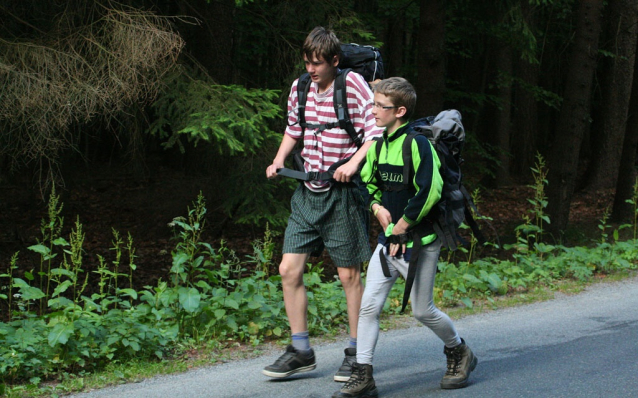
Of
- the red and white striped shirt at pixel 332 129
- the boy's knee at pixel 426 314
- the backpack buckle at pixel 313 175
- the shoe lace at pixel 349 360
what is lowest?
the shoe lace at pixel 349 360

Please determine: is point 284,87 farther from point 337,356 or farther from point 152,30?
point 337,356

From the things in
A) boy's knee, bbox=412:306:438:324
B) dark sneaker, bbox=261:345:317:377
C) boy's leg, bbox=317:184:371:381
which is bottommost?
dark sneaker, bbox=261:345:317:377

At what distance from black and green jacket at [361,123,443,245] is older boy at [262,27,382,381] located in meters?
0.28

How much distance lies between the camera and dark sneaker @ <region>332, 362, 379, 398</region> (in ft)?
14.4

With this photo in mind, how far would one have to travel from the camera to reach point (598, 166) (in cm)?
2123

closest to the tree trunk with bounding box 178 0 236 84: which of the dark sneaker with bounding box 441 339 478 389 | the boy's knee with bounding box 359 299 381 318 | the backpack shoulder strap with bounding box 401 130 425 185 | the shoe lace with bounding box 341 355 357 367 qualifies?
the shoe lace with bounding box 341 355 357 367

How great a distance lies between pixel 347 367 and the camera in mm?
4801

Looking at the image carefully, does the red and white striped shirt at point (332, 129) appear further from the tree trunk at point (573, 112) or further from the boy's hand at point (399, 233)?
the tree trunk at point (573, 112)

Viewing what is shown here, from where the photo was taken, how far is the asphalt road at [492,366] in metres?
4.64

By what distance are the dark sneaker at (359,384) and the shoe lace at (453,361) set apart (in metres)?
Result: 0.59

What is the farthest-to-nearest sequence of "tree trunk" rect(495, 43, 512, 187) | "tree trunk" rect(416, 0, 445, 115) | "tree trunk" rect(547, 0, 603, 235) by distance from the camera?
1. "tree trunk" rect(495, 43, 512, 187)
2. "tree trunk" rect(416, 0, 445, 115)
3. "tree trunk" rect(547, 0, 603, 235)

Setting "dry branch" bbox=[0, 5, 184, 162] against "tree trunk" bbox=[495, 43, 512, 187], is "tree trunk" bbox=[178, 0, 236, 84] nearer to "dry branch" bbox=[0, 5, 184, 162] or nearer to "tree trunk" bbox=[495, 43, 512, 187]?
"dry branch" bbox=[0, 5, 184, 162]

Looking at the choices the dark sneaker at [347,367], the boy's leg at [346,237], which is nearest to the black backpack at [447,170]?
the boy's leg at [346,237]

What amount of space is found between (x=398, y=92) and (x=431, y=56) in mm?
7900
